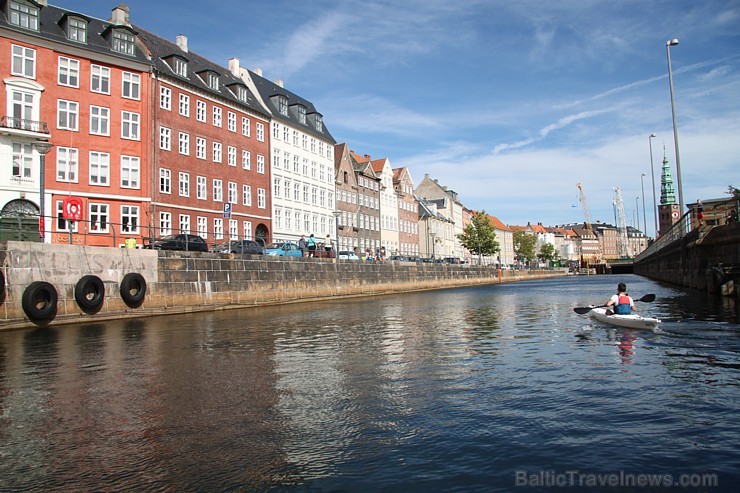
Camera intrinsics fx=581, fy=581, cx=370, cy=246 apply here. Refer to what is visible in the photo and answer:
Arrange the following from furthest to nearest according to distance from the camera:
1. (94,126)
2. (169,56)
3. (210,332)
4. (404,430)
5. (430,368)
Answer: (169,56) → (94,126) → (210,332) → (430,368) → (404,430)

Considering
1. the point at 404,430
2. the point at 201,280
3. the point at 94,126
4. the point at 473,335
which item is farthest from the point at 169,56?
the point at 404,430

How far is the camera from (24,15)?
37.2 metres

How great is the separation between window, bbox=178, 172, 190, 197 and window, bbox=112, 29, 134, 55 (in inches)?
382

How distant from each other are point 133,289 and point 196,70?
2941 cm

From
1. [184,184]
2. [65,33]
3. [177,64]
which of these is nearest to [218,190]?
[184,184]

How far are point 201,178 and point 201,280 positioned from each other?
18590 millimetres

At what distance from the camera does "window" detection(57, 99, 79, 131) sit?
38594 millimetres

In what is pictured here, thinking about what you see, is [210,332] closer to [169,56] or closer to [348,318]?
[348,318]

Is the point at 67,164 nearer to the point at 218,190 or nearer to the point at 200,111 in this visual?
the point at 200,111

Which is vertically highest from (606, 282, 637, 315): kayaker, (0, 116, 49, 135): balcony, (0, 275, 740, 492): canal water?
(0, 116, 49, 135): balcony

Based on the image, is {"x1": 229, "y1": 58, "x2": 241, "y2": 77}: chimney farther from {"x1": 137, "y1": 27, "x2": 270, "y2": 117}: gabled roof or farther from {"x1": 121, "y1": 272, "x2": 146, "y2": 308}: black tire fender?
{"x1": 121, "y1": 272, "x2": 146, "y2": 308}: black tire fender

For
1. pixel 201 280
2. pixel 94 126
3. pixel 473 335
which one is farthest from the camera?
pixel 94 126

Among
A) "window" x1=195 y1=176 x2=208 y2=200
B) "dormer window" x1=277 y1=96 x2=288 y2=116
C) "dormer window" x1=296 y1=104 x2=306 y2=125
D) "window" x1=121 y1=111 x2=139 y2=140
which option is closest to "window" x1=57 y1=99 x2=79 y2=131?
"window" x1=121 y1=111 x2=139 y2=140

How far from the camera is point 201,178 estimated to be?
4847 centimetres
